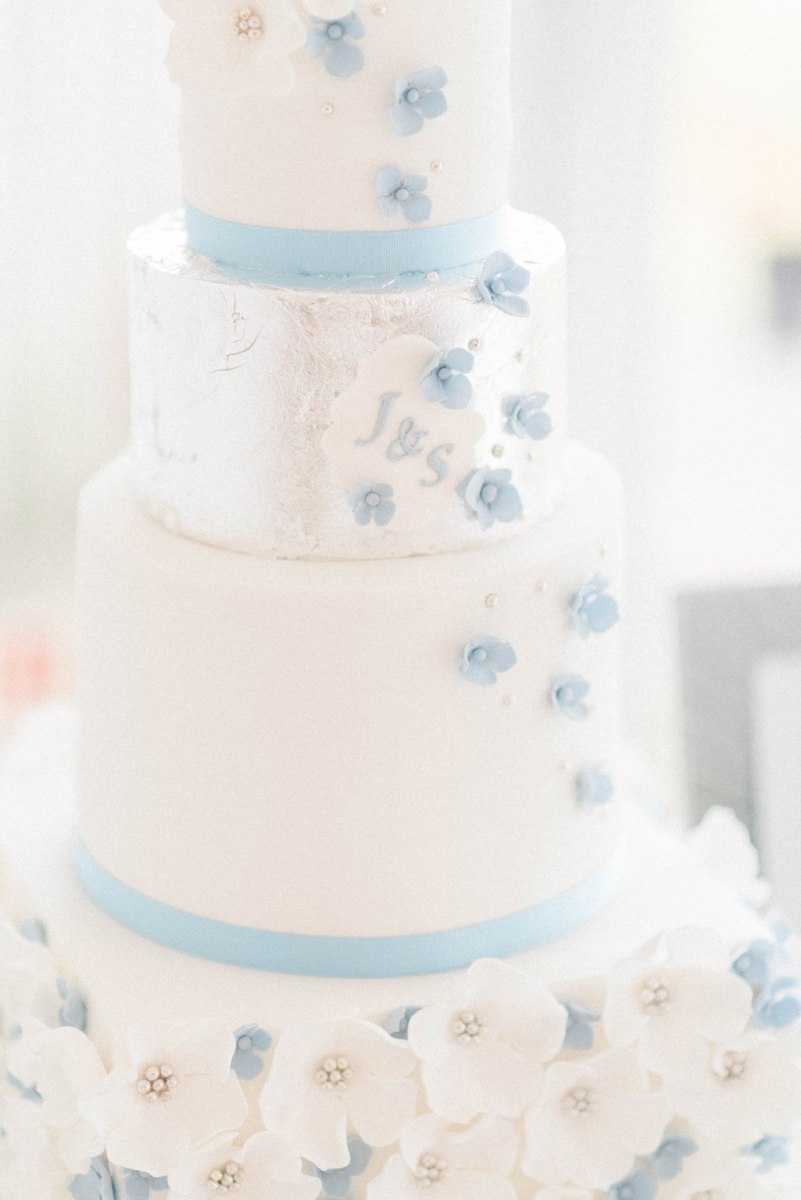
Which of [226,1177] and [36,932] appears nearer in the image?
[226,1177]

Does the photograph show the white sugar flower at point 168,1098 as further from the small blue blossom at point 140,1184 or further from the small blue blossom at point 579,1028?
the small blue blossom at point 579,1028

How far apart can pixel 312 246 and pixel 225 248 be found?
0.23ft

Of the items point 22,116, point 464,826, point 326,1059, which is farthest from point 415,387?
point 22,116

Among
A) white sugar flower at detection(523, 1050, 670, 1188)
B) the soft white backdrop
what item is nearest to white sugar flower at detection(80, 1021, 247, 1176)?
white sugar flower at detection(523, 1050, 670, 1188)

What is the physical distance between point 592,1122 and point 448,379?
0.52 meters

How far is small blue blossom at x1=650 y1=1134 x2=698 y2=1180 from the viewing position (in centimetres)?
112

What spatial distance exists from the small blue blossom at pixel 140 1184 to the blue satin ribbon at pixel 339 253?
622mm

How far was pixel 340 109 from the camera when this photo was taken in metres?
1.01

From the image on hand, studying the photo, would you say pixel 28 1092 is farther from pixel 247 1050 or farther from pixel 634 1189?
pixel 634 1189

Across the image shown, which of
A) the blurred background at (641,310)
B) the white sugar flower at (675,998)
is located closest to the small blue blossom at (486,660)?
the white sugar flower at (675,998)

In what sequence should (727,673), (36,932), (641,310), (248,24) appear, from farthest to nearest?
(641,310), (727,673), (36,932), (248,24)

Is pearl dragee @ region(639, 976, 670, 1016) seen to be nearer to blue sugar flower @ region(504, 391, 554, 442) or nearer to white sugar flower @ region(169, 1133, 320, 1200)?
white sugar flower @ region(169, 1133, 320, 1200)

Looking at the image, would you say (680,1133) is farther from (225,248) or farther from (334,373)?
(225,248)

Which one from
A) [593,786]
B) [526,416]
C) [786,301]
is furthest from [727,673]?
[526,416]
